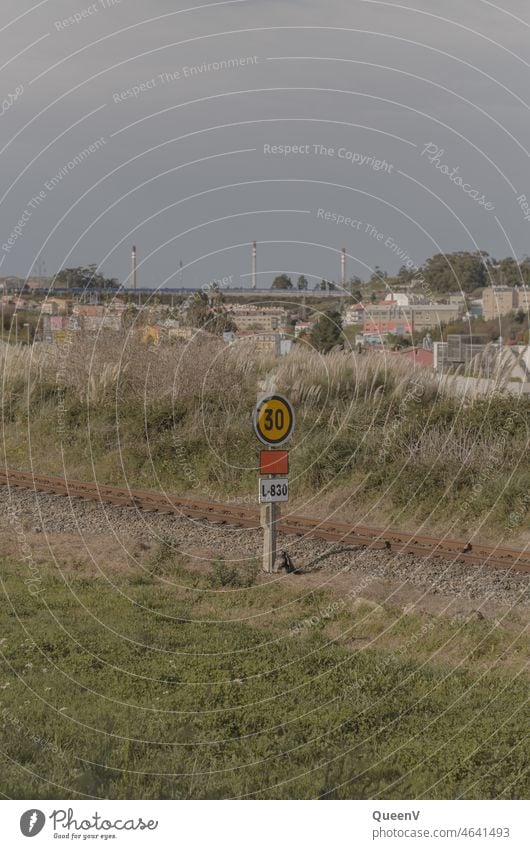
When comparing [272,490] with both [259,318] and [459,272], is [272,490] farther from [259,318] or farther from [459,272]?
[459,272]

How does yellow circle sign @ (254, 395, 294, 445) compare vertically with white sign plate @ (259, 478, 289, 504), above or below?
above

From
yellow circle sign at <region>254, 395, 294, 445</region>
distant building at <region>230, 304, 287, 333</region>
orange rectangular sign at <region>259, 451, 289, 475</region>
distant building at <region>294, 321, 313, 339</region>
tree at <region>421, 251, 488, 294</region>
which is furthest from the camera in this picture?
tree at <region>421, 251, 488, 294</region>

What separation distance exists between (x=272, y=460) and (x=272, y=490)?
1.07 feet

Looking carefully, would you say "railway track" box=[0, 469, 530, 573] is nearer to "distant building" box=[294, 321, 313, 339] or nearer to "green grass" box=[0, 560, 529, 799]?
"green grass" box=[0, 560, 529, 799]

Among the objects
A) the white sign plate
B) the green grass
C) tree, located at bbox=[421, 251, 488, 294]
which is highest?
tree, located at bbox=[421, 251, 488, 294]

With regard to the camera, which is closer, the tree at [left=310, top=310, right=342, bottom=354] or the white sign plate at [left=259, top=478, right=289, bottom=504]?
the white sign plate at [left=259, top=478, right=289, bottom=504]

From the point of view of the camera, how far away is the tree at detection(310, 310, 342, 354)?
23.2m

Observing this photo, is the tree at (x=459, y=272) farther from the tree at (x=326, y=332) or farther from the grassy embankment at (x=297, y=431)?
the grassy embankment at (x=297, y=431)

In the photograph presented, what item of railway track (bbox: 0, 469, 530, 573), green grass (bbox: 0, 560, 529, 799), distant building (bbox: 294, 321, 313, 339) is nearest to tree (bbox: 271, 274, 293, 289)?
distant building (bbox: 294, 321, 313, 339)

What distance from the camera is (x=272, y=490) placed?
11.1m

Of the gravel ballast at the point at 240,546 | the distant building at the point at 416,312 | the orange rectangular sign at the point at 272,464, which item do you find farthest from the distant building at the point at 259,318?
the orange rectangular sign at the point at 272,464

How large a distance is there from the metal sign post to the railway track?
4.73 ft

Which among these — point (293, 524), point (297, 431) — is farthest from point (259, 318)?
point (293, 524)
